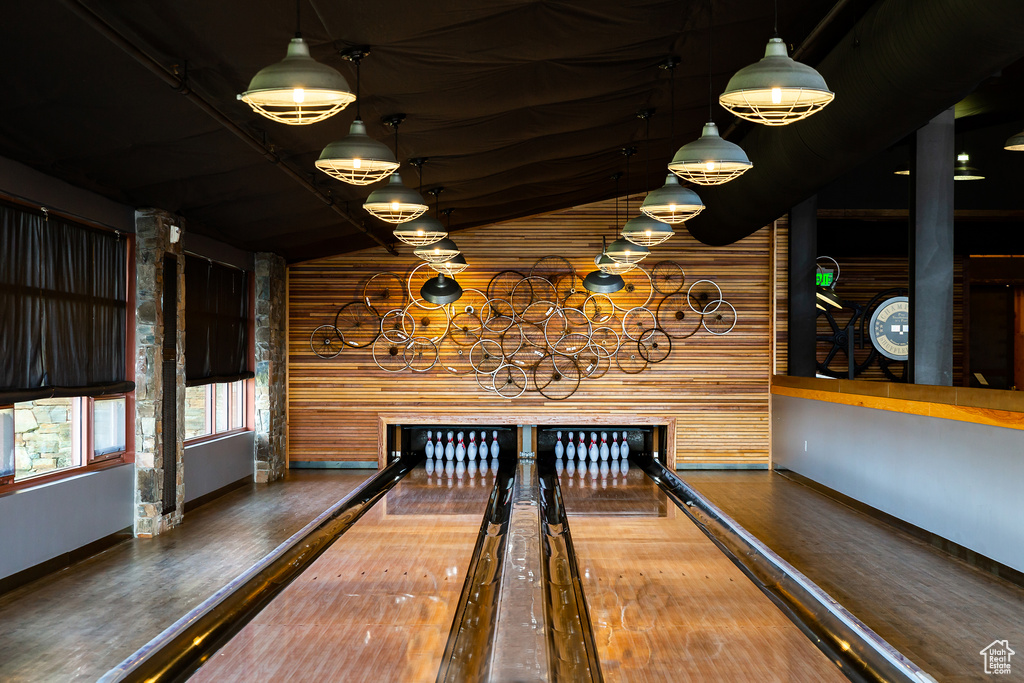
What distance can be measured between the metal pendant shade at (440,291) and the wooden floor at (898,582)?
408cm

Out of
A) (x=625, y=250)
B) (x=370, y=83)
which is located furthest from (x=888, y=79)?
(x=625, y=250)

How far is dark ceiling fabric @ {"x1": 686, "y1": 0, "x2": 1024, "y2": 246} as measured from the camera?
3.70m

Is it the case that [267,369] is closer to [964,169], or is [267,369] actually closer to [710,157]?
[710,157]

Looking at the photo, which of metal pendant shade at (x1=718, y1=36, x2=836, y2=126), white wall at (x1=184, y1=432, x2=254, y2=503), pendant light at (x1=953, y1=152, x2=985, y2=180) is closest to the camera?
metal pendant shade at (x1=718, y1=36, x2=836, y2=126)

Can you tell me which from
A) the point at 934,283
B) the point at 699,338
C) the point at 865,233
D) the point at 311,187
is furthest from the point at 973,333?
the point at 311,187

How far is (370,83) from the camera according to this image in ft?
17.0

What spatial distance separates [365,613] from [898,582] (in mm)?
4288

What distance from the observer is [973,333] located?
14.2m

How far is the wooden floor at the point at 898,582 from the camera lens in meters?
4.75

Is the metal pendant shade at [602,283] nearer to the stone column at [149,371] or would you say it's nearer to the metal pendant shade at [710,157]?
the stone column at [149,371]

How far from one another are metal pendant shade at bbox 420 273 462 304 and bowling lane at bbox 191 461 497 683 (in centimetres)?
478

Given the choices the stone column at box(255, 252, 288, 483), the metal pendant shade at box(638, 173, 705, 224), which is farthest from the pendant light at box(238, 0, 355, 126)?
the stone column at box(255, 252, 288, 483)

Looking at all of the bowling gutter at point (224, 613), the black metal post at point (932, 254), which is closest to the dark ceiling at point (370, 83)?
the black metal post at point (932, 254)

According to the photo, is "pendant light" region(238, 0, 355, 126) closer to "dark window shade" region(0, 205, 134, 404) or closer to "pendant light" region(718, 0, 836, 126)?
"pendant light" region(718, 0, 836, 126)
